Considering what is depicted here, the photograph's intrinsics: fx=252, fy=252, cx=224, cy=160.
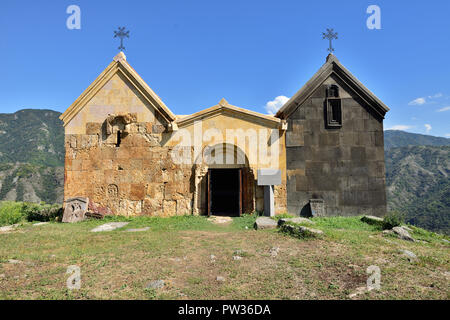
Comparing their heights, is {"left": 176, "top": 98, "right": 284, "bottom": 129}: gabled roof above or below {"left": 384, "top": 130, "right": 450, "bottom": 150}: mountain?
below

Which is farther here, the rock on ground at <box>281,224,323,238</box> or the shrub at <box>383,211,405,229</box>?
the shrub at <box>383,211,405,229</box>

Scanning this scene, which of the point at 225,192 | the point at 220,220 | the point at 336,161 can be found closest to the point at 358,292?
the point at 220,220

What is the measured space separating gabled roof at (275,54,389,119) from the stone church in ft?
0.13

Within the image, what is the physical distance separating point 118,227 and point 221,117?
5.57 meters

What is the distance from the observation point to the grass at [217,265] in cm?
363

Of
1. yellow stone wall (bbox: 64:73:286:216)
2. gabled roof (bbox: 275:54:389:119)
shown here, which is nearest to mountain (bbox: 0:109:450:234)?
gabled roof (bbox: 275:54:389:119)

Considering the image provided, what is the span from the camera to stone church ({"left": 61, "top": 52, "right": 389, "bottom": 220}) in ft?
33.2

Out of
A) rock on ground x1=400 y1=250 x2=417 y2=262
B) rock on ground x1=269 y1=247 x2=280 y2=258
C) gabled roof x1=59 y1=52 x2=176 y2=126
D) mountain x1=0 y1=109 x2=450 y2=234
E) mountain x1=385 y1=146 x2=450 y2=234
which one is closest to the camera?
rock on ground x1=400 y1=250 x2=417 y2=262

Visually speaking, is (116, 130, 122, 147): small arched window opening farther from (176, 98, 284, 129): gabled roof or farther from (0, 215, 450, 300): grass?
(0, 215, 450, 300): grass

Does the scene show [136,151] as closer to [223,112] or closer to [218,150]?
[218,150]

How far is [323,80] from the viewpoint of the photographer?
10508 millimetres

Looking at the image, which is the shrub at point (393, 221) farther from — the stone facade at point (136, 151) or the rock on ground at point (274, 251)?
the rock on ground at point (274, 251)

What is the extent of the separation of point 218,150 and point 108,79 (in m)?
5.43
